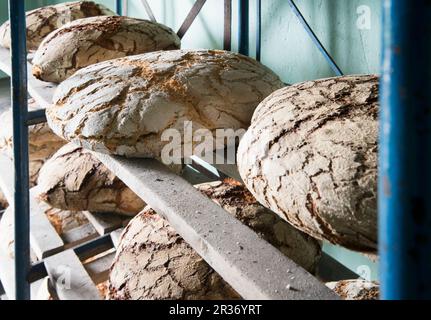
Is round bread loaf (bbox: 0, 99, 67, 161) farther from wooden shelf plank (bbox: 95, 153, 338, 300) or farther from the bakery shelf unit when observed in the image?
wooden shelf plank (bbox: 95, 153, 338, 300)

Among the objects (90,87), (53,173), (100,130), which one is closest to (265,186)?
(100,130)

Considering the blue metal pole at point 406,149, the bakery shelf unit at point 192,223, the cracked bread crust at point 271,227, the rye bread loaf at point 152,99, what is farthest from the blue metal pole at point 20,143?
the blue metal pole at point 406,149

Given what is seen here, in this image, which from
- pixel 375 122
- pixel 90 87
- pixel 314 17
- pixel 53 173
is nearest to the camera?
pixel 375 122

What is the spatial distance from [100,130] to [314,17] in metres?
0.79

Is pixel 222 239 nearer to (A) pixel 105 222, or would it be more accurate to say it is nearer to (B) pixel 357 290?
(B) pixel 357 290

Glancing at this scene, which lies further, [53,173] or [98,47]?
[53,173]

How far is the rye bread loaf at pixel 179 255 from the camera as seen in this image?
109cm

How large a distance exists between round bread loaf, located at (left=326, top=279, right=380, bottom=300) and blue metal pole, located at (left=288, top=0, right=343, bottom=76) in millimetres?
633

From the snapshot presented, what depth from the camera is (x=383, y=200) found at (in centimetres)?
36

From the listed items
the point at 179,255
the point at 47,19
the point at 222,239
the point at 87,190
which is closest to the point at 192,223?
the point at 222,239

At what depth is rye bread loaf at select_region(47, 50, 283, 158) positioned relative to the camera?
1.09 metres

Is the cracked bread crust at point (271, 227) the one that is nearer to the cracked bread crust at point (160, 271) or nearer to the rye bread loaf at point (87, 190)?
the cracked bread crust at point (160, 271)
